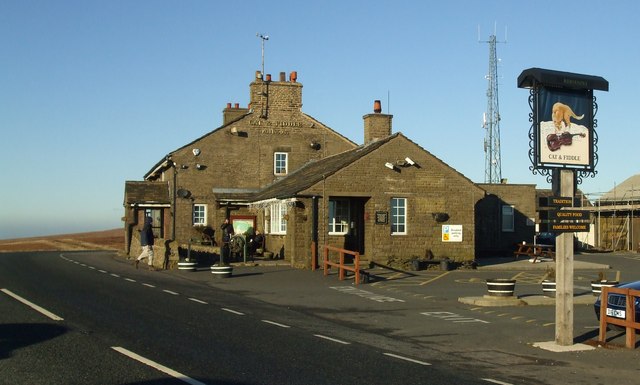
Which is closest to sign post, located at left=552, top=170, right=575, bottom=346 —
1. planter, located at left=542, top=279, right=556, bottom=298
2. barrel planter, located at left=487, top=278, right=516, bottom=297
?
barrel planter, located at left=487, top=278, right=516, bottom=297

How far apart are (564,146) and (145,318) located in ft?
27.7

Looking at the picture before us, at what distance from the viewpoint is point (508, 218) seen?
44.2 meters

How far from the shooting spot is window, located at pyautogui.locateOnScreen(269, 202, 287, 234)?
35.5m

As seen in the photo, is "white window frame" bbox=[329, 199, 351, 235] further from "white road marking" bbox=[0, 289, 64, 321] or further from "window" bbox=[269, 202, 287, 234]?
"white road marking" bbox=[0, 289, 64, 321]

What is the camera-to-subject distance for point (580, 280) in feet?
88.0

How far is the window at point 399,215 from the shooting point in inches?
1241

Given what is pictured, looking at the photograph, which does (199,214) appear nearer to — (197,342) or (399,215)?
(399,215)

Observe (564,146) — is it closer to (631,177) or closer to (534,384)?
(534,384)

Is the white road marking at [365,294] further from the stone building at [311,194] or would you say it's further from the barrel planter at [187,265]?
the barrel planter at [187,265]

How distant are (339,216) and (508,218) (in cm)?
1580

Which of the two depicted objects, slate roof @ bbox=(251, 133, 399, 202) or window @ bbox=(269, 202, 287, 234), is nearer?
slate roof @ bbox=(251, 133, 399, 202)

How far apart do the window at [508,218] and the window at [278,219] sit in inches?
561

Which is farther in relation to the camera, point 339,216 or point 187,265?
point 339,216

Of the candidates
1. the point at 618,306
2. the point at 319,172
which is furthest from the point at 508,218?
the point at 618,306
